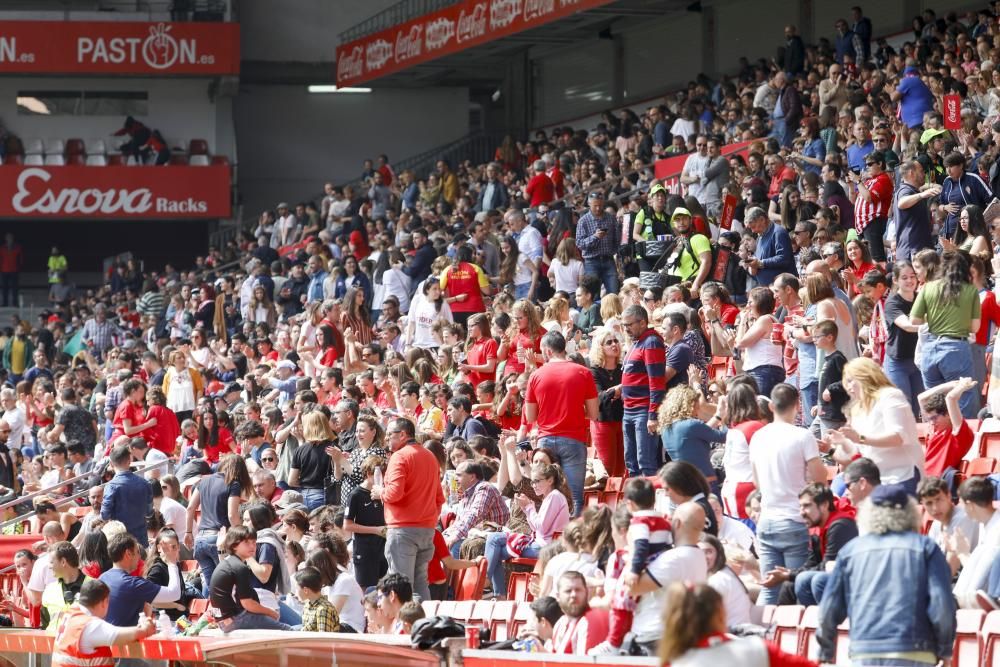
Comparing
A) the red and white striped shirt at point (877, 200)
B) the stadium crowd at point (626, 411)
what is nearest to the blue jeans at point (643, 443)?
the stadium crowd at point (626, 411)

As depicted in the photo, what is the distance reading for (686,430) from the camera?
389 inches

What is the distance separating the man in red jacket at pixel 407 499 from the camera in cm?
997

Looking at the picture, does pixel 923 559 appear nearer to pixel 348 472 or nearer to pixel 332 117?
pixel 348 472

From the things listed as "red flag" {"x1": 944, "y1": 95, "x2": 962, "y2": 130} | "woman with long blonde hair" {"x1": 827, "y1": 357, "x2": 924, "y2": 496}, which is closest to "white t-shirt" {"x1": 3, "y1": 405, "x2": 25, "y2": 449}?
"red flag" {"x1": 944, "y1": 95, "x2": 962, "y2": 130}

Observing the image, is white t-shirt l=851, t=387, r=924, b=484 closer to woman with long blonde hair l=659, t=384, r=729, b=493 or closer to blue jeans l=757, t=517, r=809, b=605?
blue jeans l=757, t=517, r=809, b=605

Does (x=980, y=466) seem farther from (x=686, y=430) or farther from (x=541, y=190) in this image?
(x=541, y=190)

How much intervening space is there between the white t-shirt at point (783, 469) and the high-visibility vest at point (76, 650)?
3487mm

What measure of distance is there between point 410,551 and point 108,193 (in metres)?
24.4

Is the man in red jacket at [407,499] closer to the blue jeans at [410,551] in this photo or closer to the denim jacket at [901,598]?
the blue jeans at [410,551]

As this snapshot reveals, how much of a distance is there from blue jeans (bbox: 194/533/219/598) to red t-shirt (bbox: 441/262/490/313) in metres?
5.95

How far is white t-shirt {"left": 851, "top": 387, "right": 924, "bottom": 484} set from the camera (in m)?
8.20

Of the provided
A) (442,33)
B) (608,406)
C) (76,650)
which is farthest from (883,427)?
(442,33)

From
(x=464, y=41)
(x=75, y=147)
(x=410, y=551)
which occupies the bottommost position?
(x=410, y=551)

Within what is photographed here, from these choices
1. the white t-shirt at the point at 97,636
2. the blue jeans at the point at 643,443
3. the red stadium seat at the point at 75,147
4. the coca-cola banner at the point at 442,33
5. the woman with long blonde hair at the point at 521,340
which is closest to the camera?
the white t-shirt at the point at 97,636
